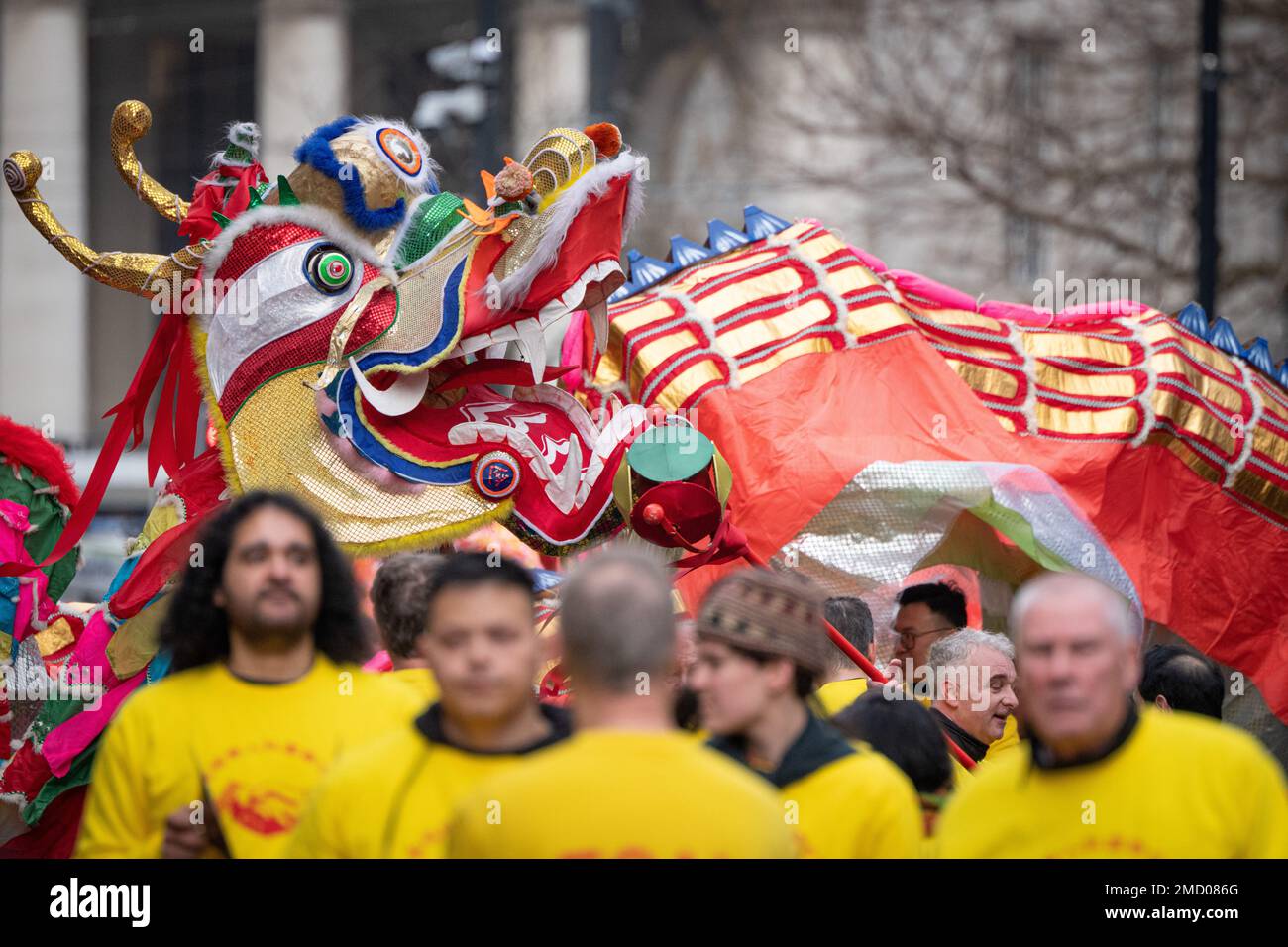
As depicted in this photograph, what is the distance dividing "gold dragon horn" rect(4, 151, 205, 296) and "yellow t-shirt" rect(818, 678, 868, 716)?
2.19 m

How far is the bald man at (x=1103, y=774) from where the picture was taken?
10.3 ft

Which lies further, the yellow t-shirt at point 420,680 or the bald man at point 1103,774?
the yellow t-shirt at point 420,680

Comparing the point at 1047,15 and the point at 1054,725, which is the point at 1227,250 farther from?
the point at 1054,725

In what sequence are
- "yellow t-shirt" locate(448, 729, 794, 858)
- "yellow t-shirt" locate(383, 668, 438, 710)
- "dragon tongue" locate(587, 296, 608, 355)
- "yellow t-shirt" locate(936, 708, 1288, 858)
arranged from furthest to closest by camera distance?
"dragon tongue" locate(587, 296, 608, 355) → "yellow t-shirt" locate(383, 668, 438, 710) → "yellow t-shirt" locate(936, 708, 1288, 858) → "yellow t-shirt" locate(448, 729, 794, 858)

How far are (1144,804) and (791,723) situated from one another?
24.6 inches

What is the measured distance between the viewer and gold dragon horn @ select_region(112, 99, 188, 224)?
19.5 feet

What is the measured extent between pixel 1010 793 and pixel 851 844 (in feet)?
0.90

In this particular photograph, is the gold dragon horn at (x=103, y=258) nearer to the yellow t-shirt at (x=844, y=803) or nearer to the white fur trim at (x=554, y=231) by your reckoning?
the white fur trim at (x=554, y=231)

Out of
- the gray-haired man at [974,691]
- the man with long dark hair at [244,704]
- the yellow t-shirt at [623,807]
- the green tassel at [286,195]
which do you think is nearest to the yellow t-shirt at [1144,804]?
the yellow t-shirt at [623,807]

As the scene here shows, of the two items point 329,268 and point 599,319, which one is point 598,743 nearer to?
point 329,268

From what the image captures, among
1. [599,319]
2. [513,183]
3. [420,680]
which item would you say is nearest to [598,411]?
[599,319]

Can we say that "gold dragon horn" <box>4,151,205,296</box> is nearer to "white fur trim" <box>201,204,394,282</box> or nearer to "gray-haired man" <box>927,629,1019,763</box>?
"white fur trim" <box>201,204,394,282</box>

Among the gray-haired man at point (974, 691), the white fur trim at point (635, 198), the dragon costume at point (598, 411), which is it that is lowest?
the gray-haired man at point (974, 691)

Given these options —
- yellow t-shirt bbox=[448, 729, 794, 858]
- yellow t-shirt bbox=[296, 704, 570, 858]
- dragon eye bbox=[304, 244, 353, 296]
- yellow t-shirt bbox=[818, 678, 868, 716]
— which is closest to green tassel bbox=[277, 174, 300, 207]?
dragon eye bbox=[304, 244, 353, 296]
